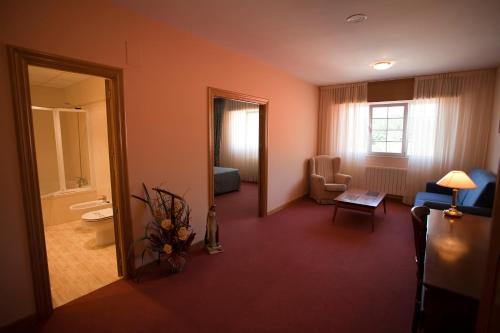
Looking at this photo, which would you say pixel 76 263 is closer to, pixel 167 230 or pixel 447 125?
pixel 167 230

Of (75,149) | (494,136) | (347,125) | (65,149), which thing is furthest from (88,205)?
(494,136)

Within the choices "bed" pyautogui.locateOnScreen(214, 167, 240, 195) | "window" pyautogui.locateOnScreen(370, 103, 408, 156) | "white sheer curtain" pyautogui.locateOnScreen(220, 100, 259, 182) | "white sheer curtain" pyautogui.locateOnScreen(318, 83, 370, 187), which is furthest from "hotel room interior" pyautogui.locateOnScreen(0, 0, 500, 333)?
"white sheer curtain" pyautogui.locateOnScreen(220, 100, 259, 182)

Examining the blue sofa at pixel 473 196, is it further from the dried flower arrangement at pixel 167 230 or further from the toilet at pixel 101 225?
the toilet at pixel 101 225

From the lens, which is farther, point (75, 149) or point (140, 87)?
point (75, 149)

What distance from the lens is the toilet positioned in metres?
3.18

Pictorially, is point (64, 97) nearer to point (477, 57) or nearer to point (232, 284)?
point (232, 284)

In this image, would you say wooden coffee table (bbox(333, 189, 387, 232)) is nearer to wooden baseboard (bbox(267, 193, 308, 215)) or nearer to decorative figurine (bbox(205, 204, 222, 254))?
wooden baseboard (bbox(267, 193, 308, 215))

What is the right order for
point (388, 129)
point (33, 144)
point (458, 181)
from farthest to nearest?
point (388, 129), point (458, 181), point (33, 144)

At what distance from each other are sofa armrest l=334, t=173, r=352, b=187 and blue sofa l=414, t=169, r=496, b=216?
4.42 feet

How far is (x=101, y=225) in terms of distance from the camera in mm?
3242

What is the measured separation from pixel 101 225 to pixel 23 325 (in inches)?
57.9

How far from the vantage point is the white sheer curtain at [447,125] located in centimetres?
433

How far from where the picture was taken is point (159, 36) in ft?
8.35

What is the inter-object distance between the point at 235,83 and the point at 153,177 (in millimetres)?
1777
